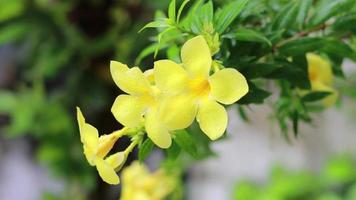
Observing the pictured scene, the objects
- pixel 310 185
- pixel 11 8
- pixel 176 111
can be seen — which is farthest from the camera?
pixel 310 185

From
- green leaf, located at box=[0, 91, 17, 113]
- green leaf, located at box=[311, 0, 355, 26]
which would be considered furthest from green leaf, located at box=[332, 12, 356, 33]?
green leaf, located at box=[0, 91, 17, 113]

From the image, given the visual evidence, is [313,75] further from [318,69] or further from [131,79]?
[131,79]

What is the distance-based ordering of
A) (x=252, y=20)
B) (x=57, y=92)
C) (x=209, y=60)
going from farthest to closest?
(x=57, y=92) → (x=252, y=20) → (x=209, y=60)

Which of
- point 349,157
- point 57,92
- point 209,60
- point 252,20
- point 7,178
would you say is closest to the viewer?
point 209,60

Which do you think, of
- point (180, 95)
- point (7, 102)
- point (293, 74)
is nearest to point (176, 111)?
point (180, 95)

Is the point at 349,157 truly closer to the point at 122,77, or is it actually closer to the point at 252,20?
the point at 252,20

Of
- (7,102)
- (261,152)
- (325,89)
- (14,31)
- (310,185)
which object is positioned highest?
(325,89)

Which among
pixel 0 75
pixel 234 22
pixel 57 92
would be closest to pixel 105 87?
pixel 57 92
